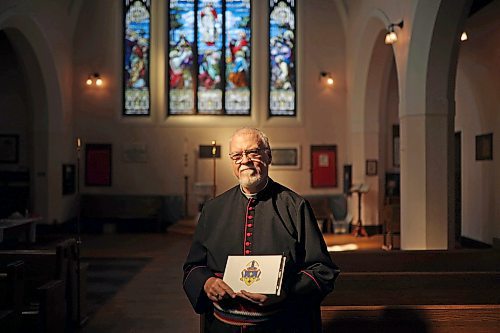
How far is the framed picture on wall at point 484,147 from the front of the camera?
31.6 ft

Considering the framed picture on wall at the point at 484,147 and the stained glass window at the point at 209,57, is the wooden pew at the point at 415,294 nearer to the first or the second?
the framed picture on wall at the point at 484,147

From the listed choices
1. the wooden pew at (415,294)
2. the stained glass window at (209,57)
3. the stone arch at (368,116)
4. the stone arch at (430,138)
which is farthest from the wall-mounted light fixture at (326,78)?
the wooden pew at (415,294)

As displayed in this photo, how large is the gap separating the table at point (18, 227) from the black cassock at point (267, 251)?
6.56 meters

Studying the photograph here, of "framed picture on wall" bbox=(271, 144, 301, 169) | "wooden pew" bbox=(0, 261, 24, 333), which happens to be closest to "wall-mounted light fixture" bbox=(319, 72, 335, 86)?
"framed picture on wall" bbox=(271, 144, 301, 169)

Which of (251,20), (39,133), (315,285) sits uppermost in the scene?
(251,20)

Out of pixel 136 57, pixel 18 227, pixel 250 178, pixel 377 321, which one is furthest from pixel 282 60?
pixel 250 178

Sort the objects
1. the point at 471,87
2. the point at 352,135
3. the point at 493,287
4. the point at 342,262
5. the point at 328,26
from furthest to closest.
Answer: the point at 328,26 → the point at 352,135 → the point at 471,87 → the point at 342,262 → the point at 493,287

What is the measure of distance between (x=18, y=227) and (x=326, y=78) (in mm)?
7595

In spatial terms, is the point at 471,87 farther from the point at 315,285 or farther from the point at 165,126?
the point at 315,285

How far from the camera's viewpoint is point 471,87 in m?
10.3

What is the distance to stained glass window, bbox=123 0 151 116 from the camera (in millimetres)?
13242

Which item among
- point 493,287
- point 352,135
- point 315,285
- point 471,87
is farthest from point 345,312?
point 352,135

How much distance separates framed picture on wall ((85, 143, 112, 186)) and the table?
3542mm

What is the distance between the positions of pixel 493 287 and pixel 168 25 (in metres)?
10.7
